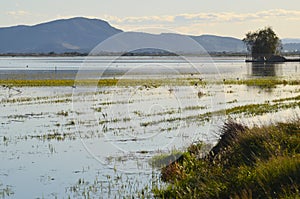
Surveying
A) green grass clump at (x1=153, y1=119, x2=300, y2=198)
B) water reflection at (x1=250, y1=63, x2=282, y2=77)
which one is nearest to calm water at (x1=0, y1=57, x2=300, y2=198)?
green grass clump at (x1=153, y1=119, x2=300, y2=198)

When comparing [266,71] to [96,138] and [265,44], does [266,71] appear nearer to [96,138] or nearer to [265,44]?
[265,44]

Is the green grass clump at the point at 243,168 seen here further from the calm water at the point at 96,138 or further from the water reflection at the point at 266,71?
the water reflection at the point at 266,71

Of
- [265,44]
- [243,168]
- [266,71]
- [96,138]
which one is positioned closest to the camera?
[243,168]

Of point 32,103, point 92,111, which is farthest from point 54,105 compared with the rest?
point 92,111

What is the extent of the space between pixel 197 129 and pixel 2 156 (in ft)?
20.7

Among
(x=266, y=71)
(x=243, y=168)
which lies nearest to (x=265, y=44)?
(x=266, y=71)

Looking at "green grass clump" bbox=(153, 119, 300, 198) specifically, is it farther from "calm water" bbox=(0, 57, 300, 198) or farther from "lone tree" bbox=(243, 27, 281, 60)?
"lone tree" bbox=(243, 27, 281, 60)

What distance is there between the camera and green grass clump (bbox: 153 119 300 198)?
307 inches

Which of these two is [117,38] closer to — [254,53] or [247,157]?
[247,157]

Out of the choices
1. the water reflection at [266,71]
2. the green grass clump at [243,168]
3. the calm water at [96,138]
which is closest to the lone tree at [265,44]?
the water reflection at [266,71]

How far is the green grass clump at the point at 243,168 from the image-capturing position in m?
7.80

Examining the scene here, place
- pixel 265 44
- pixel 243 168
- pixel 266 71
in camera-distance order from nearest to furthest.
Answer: pixel 243 168
pixel 266 71
pixel 265 44

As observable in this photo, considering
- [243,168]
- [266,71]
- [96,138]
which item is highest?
[243,168]

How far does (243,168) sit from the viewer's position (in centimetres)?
904
